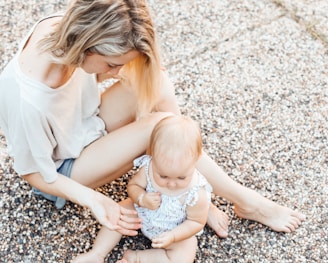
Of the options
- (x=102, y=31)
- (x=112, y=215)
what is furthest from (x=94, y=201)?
(x=102, y=31)

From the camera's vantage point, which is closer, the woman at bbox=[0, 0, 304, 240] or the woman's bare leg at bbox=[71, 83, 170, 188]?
the woman at bbox=[0, 0, 304, 240]

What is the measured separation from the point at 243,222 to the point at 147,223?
0.51 metres

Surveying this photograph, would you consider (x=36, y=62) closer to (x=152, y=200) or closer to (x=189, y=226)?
(x=152, y=200)

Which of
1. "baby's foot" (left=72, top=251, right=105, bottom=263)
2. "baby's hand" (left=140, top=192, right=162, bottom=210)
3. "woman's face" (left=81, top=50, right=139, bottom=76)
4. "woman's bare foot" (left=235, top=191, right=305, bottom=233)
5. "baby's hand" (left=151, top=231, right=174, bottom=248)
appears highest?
"woman's face" (left=81, top=50, right=139, bottom=76)

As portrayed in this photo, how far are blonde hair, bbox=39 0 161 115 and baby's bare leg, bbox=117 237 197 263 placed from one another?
861mm

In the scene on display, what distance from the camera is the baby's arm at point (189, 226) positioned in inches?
92.2

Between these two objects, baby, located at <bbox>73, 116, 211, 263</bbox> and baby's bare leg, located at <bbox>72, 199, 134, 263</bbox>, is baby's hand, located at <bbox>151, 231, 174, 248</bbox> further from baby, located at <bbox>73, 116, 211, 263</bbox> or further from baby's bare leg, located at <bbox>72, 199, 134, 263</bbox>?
baby's bare leg, located at <bbox>72, 199, 134, 263</bbox>

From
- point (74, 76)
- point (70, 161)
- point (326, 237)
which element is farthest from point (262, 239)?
point (74, 76)

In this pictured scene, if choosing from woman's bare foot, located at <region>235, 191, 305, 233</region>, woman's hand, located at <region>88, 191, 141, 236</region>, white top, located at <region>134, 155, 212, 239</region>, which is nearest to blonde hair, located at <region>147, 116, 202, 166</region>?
white top, located at <region>134, 155, 212, 239</region>

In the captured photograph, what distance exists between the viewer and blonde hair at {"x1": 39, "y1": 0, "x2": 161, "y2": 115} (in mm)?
→ 1953

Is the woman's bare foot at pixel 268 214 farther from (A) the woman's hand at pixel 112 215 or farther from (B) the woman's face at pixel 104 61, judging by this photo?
(B) the woman's face at pixel 104 61

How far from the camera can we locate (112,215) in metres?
2.33

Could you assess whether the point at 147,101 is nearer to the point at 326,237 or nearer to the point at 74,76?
the point at 74,76

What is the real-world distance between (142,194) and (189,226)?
9.5 inches
